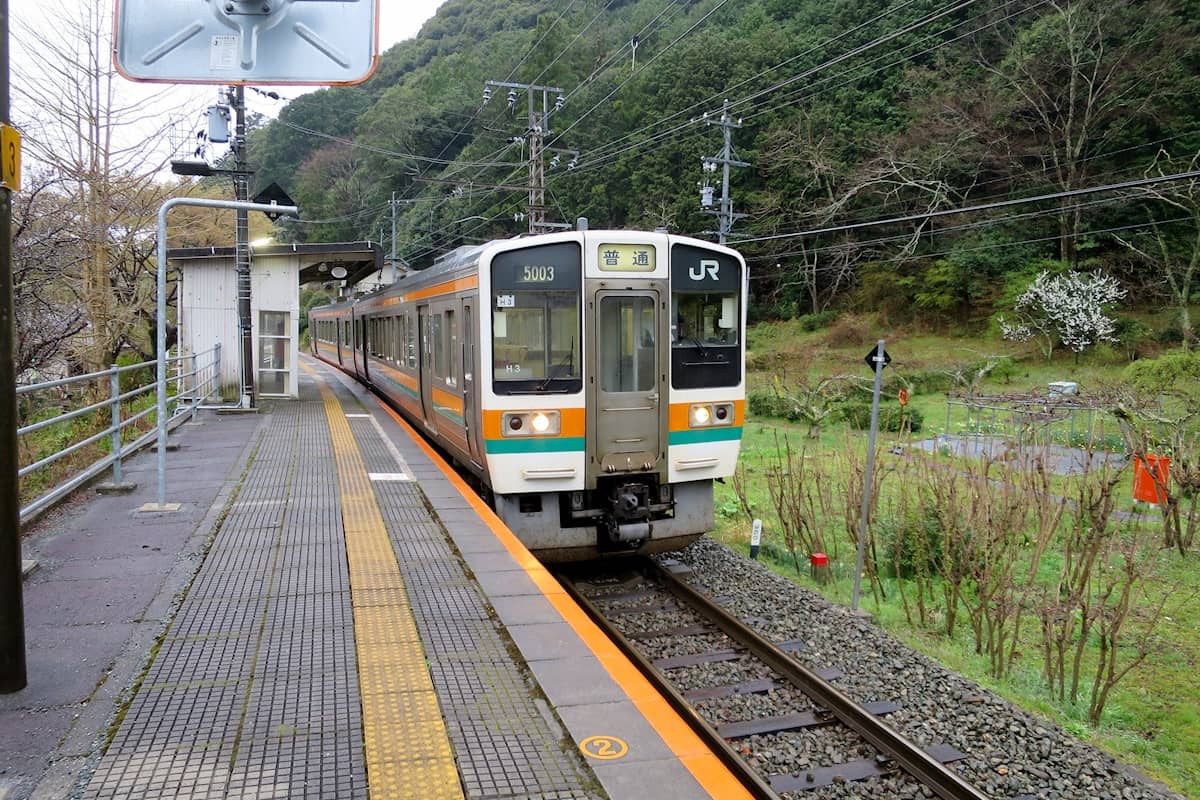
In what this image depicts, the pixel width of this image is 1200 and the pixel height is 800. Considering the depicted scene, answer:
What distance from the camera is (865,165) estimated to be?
→ 33125 millimetres

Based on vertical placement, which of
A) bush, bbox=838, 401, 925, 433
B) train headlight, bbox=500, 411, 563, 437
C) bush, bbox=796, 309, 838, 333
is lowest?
bush, bbox=838, 401, 925, 433

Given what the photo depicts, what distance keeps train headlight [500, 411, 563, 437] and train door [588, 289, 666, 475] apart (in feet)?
1.07

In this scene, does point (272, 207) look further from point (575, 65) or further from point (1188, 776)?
point (575, 65)

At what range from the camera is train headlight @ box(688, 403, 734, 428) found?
7.32 meters

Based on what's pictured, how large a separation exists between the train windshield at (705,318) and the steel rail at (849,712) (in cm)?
189

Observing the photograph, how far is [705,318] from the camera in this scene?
24.3 ft

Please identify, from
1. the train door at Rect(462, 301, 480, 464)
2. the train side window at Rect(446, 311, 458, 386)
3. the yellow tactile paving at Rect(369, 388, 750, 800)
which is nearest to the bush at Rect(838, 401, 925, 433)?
the train side window at Rect(446, 311, 458, 386)

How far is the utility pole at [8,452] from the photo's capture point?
3449 mm

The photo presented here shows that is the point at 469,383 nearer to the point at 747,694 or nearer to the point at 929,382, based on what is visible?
the point at 747,694

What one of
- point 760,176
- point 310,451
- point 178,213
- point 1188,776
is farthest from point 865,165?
point 1188,776

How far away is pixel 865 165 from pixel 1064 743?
1236 inches

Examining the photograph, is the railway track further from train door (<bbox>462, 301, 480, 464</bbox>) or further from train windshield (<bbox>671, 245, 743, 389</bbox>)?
train windshield (<bbox>671, 245, 743, 389</bbox>)

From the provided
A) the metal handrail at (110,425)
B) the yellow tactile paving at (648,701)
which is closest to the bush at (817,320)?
the metal handrail at (110,425)

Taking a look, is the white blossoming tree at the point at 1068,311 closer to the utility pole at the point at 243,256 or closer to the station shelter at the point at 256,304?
the station shelter at the point at 256,304
